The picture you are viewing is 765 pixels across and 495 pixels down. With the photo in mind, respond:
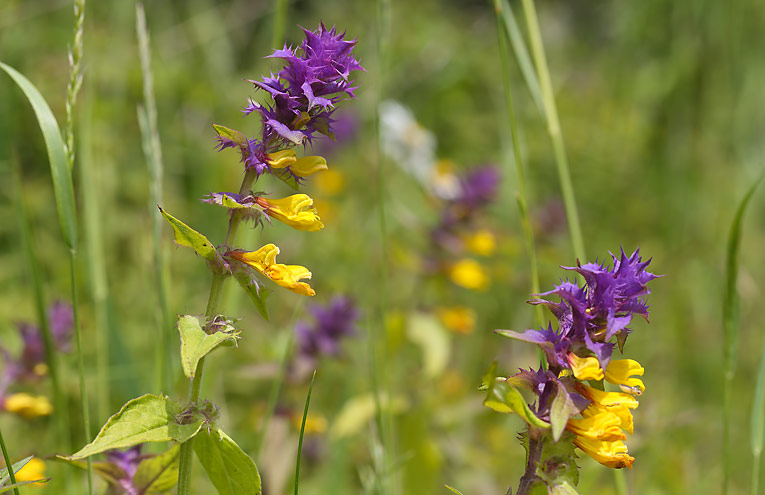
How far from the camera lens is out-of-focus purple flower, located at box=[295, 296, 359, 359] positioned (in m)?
1.54

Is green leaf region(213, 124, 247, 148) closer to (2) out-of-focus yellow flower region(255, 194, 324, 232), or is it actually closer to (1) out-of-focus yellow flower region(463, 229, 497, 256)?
(2) out-of-focus yellow flower region(255, 194, 324, 232)

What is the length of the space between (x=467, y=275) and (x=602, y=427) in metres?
1.22

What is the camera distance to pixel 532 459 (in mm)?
589

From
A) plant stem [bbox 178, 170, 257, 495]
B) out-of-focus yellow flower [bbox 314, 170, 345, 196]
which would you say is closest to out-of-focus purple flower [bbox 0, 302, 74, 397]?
plant stem [bbox 178, 170, 257, 495]

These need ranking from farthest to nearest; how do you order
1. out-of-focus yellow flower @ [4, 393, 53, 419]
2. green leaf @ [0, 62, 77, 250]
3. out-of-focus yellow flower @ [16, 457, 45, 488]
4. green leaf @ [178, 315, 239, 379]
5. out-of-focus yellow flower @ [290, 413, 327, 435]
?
out-of-focus yellow flower @ [290, 413, 327, 435]
out-of-focus yellow flower @ [4, 393, 53, 419]
out-of-focus yellow flower @ [16, 457, 45, 488]
green leaf @ [0, 62, 77, 250]
green leaf @ [178, 315, 239, 379]

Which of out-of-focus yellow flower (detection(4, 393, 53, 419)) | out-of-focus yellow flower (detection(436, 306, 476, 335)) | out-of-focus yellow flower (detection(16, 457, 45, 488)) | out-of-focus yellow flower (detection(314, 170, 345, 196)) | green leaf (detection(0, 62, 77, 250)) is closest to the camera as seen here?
green leaf (detection(0, 62, 77, 250))

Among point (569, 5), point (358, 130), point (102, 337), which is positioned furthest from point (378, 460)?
point (569, 5)

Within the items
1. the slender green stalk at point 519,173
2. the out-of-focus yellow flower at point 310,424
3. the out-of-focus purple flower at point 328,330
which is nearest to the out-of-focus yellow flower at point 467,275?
the out-of-focus purple flower at point 328,330

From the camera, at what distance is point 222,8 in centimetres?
382

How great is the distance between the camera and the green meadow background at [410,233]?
148cm

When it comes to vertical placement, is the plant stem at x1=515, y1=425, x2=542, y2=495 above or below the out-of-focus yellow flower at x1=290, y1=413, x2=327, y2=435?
below

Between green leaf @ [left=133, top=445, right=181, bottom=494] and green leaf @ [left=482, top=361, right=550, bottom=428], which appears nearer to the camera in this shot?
green leaf @ [left=482, top=361, right=550, bottom=428]

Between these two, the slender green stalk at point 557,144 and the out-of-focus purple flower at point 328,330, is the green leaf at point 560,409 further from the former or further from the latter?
the out-of-focus purple flower at point 328,330

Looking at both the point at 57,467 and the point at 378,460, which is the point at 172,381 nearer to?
the point at 378,460
